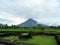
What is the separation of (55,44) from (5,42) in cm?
282

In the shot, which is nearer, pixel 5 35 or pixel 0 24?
pixel 5 35

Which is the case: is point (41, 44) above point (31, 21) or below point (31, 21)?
below

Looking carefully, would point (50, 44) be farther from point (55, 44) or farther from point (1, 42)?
point (1, 42)

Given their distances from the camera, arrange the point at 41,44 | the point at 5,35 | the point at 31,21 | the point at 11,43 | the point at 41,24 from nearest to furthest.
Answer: the point at 11,43
the point at 41,44
the point at 5,35
the point at 41,24
the point at 31,21

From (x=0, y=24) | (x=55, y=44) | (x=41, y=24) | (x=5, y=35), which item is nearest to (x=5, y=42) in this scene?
(x=55, y=44)

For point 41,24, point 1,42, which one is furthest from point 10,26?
point 1,42

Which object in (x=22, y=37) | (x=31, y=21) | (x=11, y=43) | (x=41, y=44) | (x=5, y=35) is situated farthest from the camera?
(x=31, y=21)

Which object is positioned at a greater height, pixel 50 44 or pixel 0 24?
pixel 0 24

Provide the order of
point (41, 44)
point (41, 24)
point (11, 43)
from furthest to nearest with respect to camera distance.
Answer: point (41, 24)
point (41, 44)
point (11, 43)

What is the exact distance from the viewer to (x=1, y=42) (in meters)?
9.58

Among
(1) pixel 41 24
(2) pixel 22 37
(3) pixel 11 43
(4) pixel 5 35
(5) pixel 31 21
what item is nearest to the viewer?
(3) pixel 11 43

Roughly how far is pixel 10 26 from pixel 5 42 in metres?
11.5

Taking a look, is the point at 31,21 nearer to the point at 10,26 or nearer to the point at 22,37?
the point at 10,26

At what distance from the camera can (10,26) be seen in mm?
20719
